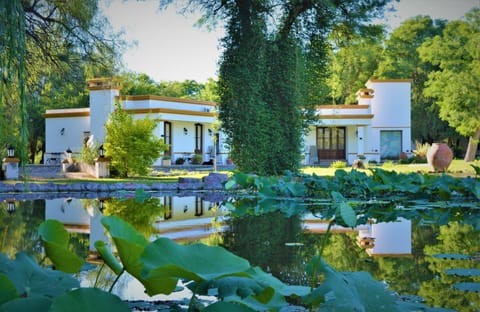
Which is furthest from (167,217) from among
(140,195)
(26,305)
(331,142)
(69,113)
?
(331,142)

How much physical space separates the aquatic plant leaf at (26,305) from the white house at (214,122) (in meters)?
25.1

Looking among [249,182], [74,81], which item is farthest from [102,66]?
[249,182]

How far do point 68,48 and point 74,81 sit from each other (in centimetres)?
88

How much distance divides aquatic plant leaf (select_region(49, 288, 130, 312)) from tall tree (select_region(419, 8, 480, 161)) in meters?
28.8

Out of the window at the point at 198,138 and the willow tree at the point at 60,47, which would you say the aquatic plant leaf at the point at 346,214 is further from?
the window at the point at 198,138

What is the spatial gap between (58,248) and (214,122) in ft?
87.9

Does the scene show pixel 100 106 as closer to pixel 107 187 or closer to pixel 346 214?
pixel 107 187

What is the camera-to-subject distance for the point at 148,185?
548 inches

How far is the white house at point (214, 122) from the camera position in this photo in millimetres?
27078

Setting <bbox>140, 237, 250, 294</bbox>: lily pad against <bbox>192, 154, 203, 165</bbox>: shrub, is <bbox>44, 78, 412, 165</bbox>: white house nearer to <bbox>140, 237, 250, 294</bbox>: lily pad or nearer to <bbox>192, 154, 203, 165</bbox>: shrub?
<bbox>192, 154, 203, 165</bbox>: shrub

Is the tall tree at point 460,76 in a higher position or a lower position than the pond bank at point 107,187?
higher

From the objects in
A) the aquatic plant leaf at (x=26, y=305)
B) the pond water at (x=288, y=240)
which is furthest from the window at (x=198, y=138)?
the aquatic plant leaf at (x=26, y=305)

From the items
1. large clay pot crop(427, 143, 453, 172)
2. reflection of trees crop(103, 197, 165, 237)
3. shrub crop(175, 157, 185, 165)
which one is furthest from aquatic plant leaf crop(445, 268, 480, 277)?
shrub crop(175, 157, 185, 165)

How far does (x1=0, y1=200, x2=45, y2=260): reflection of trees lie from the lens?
5109mm
